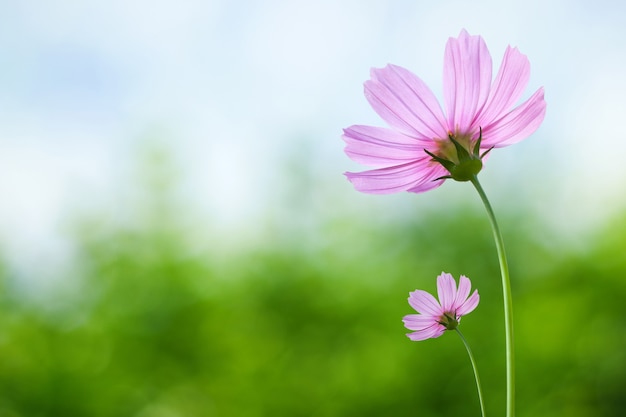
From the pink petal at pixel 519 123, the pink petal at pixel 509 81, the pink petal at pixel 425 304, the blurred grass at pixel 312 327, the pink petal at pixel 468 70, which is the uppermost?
the blurred grass at pixel 312 327

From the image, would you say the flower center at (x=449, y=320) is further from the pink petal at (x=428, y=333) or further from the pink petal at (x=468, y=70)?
the pink petal at (x=468, y=70)

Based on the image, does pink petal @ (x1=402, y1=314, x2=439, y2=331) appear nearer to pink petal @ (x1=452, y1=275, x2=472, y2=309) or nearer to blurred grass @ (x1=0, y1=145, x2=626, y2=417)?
pink petal @ (x1=452, y1=275, x2=472, y2=309)

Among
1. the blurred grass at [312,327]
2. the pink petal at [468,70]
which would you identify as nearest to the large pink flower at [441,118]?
the pink petal at [468,70]

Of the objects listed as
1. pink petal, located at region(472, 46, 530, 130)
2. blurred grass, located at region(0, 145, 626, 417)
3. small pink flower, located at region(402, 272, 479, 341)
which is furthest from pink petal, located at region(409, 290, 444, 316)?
blurred grass, located at region(0, 145, 626, 417)

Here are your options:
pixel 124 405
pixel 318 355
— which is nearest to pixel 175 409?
pixel 124 405

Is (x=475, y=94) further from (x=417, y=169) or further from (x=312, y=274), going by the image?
(x=312, y=274)

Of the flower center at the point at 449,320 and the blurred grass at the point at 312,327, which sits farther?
the blurred grass at the point at 312,327

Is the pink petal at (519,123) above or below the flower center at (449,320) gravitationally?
above

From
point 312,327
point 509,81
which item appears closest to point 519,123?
point 509,81
